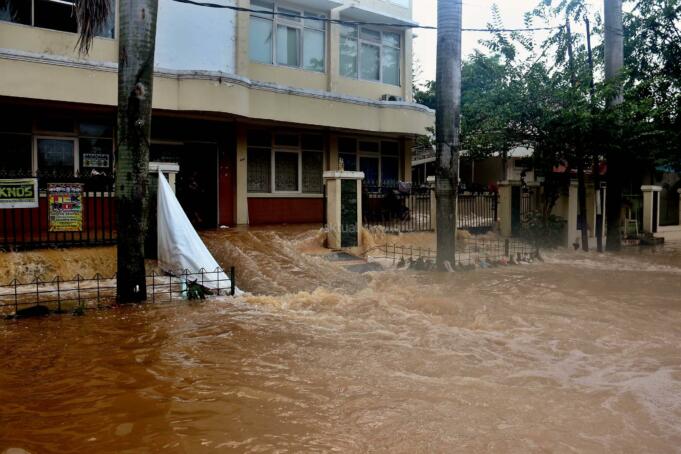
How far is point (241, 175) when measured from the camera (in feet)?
53.9

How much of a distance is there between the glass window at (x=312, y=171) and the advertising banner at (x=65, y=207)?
8646mm

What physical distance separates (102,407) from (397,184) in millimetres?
12411

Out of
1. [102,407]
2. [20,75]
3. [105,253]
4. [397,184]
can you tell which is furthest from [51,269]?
[397,184]

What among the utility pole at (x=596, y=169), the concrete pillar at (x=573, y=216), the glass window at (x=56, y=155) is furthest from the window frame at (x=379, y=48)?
the glass window at (x=56, y=155)

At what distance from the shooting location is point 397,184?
52.3 feet

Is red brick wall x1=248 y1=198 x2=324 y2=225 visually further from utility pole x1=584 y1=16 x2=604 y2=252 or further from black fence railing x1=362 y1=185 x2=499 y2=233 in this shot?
utility pole x1=584 y1=16 x2=604 y2=252

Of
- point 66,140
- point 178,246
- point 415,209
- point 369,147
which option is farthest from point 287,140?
point 178,246

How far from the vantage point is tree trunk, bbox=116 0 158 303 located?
7438mm

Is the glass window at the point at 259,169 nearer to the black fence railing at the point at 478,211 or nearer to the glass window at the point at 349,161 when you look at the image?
the glass window at the point at 349,161

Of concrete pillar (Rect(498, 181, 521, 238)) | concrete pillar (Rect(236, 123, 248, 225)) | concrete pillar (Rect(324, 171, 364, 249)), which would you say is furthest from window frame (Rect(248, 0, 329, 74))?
concrete pillar (Rect(498, 181, 521, 238))

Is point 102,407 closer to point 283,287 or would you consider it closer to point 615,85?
point 283,287

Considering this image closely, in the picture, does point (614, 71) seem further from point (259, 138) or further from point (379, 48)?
point (259, 138)

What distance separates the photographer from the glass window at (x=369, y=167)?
1958cm

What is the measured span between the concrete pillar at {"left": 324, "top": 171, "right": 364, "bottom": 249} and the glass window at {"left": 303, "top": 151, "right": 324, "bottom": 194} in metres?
4.82
